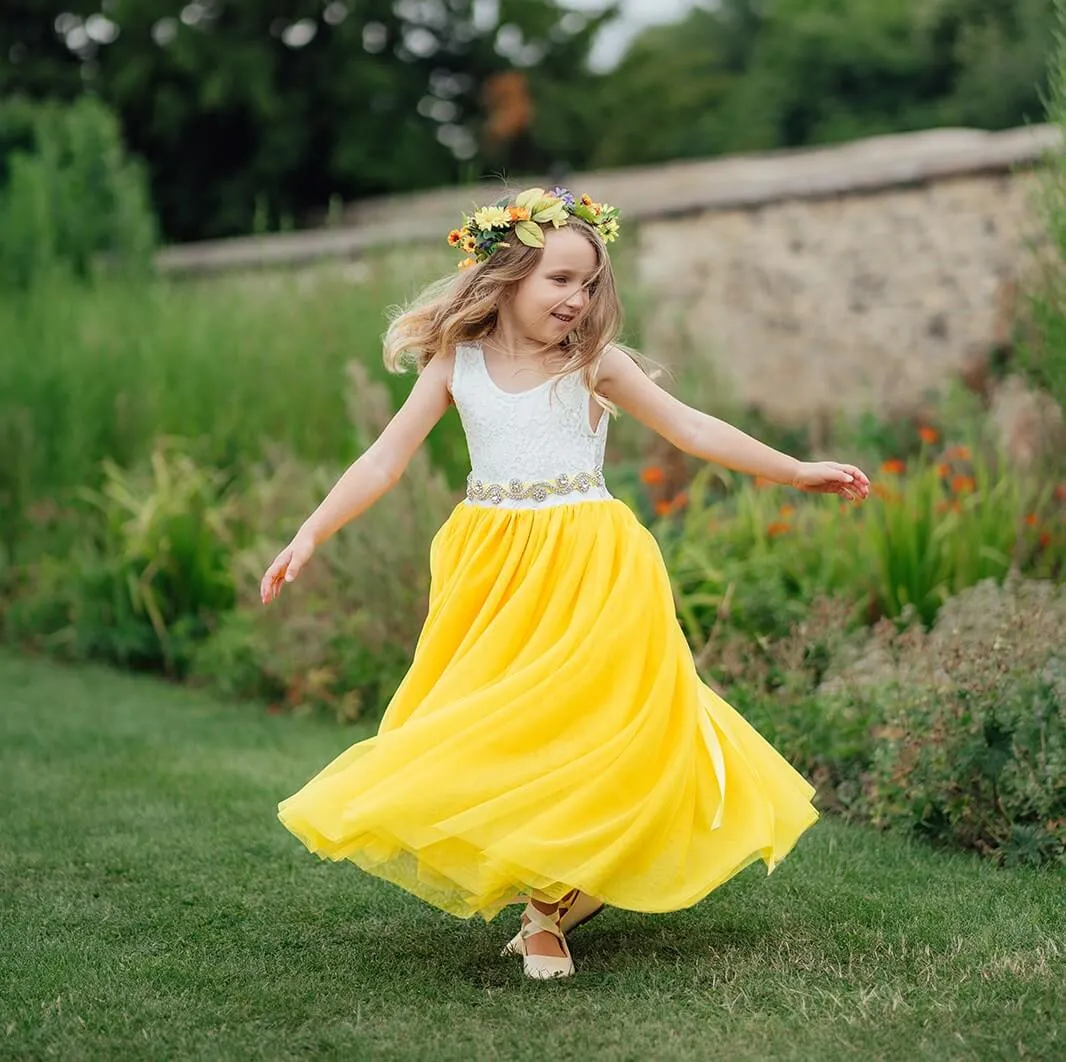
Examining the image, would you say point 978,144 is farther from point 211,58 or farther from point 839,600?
point 211,58

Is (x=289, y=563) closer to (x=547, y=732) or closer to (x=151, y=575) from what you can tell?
(x=547, y=732)

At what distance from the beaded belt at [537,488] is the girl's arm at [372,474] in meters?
0.21

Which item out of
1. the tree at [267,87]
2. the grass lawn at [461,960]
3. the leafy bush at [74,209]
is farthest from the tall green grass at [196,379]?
the tree at [267,87]

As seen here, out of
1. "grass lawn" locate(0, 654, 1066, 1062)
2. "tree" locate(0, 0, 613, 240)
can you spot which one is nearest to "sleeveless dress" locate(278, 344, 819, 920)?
"grass lawn" locate(0, 654, 1066, 1062)

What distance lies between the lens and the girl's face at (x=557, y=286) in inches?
137

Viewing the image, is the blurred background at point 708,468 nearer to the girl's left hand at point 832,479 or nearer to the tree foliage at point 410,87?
the girl's left hand at point 832,479

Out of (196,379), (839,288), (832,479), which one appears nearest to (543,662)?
(832,479)

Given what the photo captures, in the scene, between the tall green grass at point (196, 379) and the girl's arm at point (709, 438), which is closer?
the girl's arm at point (709, 438)

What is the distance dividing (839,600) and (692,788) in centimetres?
230

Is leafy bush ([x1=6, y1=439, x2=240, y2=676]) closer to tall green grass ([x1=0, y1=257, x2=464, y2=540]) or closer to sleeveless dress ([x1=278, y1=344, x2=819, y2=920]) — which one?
tall green grass ([x1=0, y1=257, x2=464, y2=540])

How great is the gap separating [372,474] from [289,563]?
0.28 meters

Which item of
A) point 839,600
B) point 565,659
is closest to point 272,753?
point 839,600

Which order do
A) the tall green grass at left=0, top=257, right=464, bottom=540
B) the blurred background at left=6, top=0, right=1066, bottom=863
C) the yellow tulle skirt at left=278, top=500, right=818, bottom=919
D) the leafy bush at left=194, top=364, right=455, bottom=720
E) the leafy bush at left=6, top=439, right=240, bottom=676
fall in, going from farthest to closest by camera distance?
the tall green grass at left=0, top=257, right=464, bottom=540
the leafy bush at left=6, top=439, right=240, bottom=676
the leafy bush at left=194, top=364, right=455, bottom=720
the blurred background at left=6, top=0, right=1066, bottom=863
the yellow tulle skirt at left=278, top=500, right=818, bottom=919

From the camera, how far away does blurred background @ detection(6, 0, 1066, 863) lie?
4.78 metres
